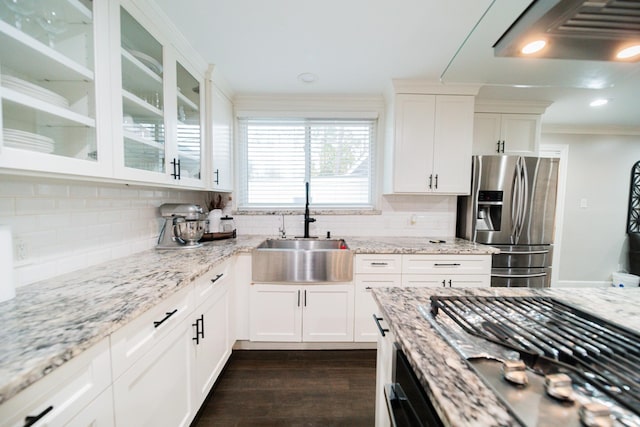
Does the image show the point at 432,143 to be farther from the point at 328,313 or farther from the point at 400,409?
the point at 400,409

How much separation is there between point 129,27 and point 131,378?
5.41 feet

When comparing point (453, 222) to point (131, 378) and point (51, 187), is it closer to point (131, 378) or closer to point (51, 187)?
point (131, 378)

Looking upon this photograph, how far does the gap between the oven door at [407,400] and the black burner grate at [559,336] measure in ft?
0.67

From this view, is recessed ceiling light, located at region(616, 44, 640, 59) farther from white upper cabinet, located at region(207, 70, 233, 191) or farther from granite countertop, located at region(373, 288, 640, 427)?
white upper cabinet, located at region(207, 70, 233, 191)

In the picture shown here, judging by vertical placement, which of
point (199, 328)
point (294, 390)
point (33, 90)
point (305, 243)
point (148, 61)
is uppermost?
point (148, 61)

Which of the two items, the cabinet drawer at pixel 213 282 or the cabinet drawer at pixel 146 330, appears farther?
the cabinet drawer at pixel 213 282

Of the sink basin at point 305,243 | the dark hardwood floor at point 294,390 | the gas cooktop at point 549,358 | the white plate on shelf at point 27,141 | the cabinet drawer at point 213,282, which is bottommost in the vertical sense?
the dark hardwood floor at point 294,390

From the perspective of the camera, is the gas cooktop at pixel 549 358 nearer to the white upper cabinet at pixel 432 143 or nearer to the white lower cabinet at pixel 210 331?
the white lower cabinet at pixel 210 331

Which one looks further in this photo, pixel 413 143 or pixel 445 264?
pixel 413 143

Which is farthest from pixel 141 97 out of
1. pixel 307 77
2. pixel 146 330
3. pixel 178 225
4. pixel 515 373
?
pixel 515 373

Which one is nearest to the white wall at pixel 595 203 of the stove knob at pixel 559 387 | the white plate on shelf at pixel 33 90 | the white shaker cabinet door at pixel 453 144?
the white shaker cabinet door at pixel 453 144

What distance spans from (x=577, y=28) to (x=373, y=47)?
122 cm

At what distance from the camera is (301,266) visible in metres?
1.97

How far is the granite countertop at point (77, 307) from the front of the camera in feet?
1.84
